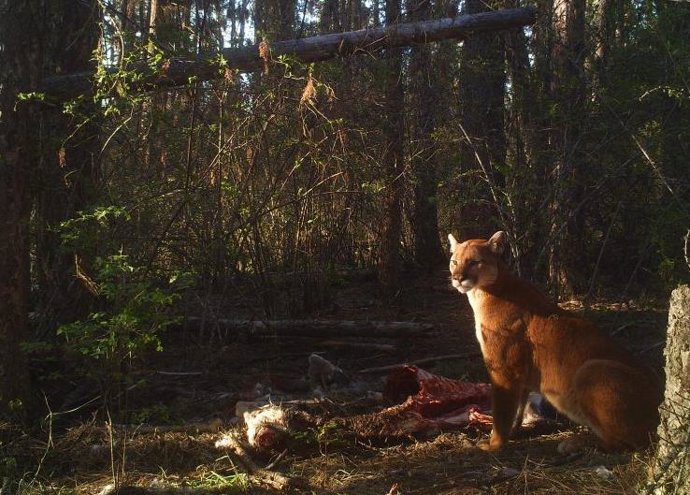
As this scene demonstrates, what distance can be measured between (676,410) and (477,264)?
244cm

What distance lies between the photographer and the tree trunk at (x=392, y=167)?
947 centimetres

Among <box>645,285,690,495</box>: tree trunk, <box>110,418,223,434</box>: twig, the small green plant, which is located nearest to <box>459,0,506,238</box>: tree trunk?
<box>110,418,223,434</box>: twig

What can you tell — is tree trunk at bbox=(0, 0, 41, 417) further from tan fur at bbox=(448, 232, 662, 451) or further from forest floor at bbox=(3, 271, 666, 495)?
tan fur at bbox=(448, 232, 662, 451)

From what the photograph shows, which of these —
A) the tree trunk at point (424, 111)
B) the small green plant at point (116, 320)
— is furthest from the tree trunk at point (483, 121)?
the small green plant at point (116, 320)

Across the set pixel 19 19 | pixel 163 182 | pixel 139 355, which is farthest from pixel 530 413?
pixel 19 19

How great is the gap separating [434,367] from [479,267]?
221 cm

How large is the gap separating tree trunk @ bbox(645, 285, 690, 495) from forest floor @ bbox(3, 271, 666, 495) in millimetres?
657

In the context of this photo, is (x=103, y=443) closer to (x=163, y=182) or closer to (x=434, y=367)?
(x=163, y=182)

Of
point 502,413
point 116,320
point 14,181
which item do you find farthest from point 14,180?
point 502,413

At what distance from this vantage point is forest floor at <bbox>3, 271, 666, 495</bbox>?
487cm

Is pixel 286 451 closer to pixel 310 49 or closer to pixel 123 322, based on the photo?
pixel 123 322

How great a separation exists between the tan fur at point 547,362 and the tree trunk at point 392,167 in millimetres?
3339

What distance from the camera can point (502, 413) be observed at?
228 inches

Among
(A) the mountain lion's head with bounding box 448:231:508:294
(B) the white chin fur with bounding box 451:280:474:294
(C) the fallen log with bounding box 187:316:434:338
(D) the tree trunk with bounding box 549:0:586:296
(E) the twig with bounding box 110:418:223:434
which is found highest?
(D) the tree trunk with bounding box 549:0:586:296
